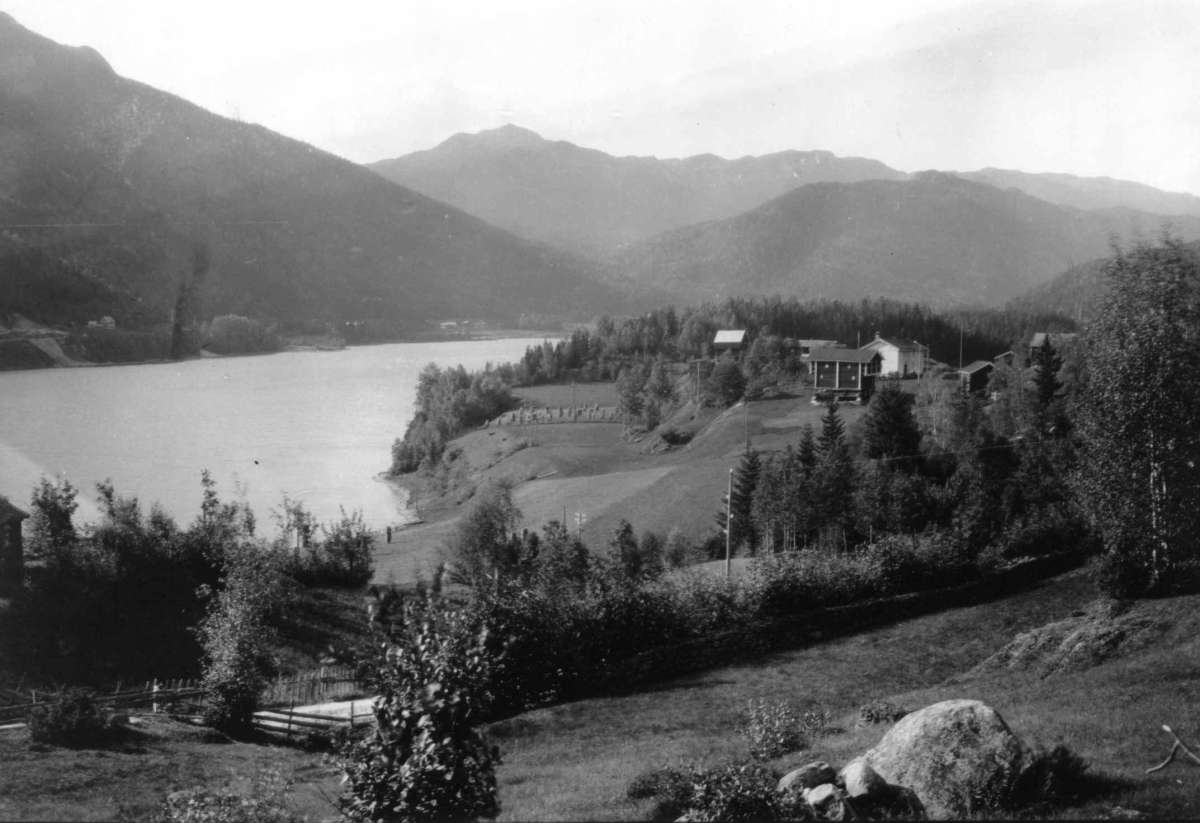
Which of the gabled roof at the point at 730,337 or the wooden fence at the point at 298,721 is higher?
the gabled roof at the point at 730,337

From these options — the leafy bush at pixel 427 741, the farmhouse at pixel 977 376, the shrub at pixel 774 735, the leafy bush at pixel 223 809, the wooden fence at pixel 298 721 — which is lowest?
the wooden fence at pixel 298 721

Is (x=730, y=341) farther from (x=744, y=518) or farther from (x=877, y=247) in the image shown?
(x=877, y=247)

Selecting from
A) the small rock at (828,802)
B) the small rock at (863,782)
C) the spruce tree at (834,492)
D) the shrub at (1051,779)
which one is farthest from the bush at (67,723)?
the spruce tree at (834,492)

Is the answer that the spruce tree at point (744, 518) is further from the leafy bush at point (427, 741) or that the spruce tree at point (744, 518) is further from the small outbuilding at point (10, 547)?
the leafy bush at point (427, 741)

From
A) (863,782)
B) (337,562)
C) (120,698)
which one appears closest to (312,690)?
(120,698)

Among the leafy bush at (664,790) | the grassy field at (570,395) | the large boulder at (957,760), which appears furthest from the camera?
the grassy field at (570,395)
